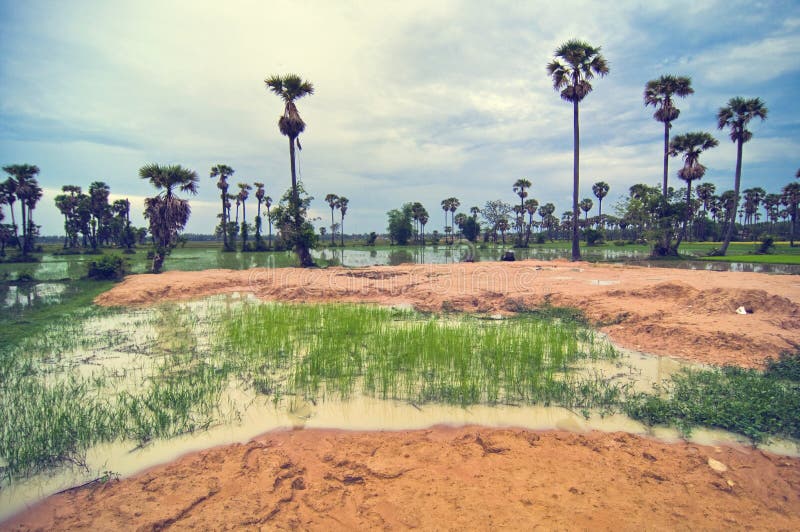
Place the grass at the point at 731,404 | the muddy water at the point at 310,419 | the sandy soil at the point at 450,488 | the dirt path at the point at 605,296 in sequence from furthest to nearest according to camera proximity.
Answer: the dirt path at the point at 605,296 → the grass at the point at 731,404 → the muddy water at the point at 310,419 → the sandy soil at the point at 450,488

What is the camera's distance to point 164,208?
2578 centimetres

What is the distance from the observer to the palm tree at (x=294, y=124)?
2973 centimetres

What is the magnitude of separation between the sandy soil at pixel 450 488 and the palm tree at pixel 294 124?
26702mm

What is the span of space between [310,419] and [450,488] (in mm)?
2541

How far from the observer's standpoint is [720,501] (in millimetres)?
3719

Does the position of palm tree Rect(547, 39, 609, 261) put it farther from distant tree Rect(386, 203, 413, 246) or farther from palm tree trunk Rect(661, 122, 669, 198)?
distant tree Rect(386, 203, 413, 246)

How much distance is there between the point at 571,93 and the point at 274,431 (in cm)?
3587

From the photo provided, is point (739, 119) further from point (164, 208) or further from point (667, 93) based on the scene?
point (164, 208)

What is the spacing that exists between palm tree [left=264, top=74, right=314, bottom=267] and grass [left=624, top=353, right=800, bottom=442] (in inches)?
1084

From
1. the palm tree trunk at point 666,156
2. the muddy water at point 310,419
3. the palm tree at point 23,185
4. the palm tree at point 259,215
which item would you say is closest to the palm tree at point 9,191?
the palm tree at point 23,185

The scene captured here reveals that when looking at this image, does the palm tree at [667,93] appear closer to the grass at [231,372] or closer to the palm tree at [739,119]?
the palm tree at [739,119]

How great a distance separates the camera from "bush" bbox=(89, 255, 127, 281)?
24219 mm

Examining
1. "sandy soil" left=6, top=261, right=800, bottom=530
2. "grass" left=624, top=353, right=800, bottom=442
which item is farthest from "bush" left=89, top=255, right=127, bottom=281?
"grass" left=624, top=353, right=800, bottom=442

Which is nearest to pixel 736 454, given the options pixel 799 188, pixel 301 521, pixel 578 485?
pixel 578 485
